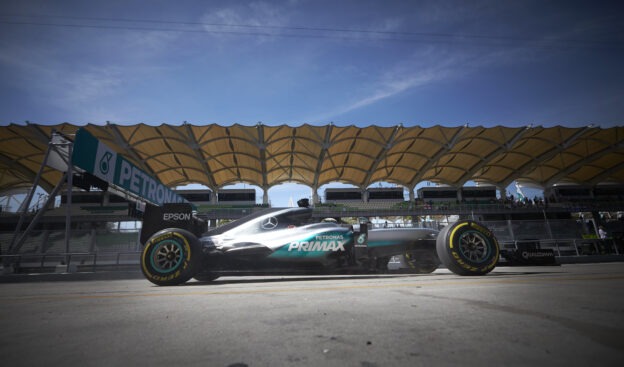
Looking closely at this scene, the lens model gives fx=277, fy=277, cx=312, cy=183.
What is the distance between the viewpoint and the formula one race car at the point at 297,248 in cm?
423

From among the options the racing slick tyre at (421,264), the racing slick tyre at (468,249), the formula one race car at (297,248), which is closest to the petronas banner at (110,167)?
the formula one race car at (297,248)

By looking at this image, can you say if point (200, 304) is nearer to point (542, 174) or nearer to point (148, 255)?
point (148, 255)

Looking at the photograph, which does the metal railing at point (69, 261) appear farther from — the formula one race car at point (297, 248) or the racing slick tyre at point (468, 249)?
the racing slick tyre at point (468, 249)

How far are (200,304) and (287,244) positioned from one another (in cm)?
221

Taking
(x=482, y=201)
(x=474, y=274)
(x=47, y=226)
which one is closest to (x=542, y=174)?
(x=482, y=201)

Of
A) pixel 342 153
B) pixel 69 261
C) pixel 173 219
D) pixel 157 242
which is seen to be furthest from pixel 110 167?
pixel 342 153

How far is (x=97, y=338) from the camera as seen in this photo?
4.79 feet

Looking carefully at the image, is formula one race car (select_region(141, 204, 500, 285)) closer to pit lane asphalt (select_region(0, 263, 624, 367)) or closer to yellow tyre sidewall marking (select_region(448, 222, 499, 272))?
yellow tyre sidewall marking (select_region(448, 222, 499, 272))

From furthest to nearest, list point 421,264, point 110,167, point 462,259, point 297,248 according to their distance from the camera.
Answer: point 110,167 < point 421,264 < point 297,248 < point 462,259

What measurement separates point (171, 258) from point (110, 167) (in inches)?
380

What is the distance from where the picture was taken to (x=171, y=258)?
4.29 metres

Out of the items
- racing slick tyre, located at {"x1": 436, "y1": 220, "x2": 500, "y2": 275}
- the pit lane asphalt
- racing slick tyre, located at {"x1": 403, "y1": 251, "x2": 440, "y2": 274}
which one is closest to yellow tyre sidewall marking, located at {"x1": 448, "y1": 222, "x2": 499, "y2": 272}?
racing slick tyre, located at {"x1": 436, "y1": 220, "x2": 500, "y2": 275}

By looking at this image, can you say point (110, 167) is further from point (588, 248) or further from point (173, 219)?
point (588, 248)

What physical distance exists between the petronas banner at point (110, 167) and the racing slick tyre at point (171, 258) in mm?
8439
